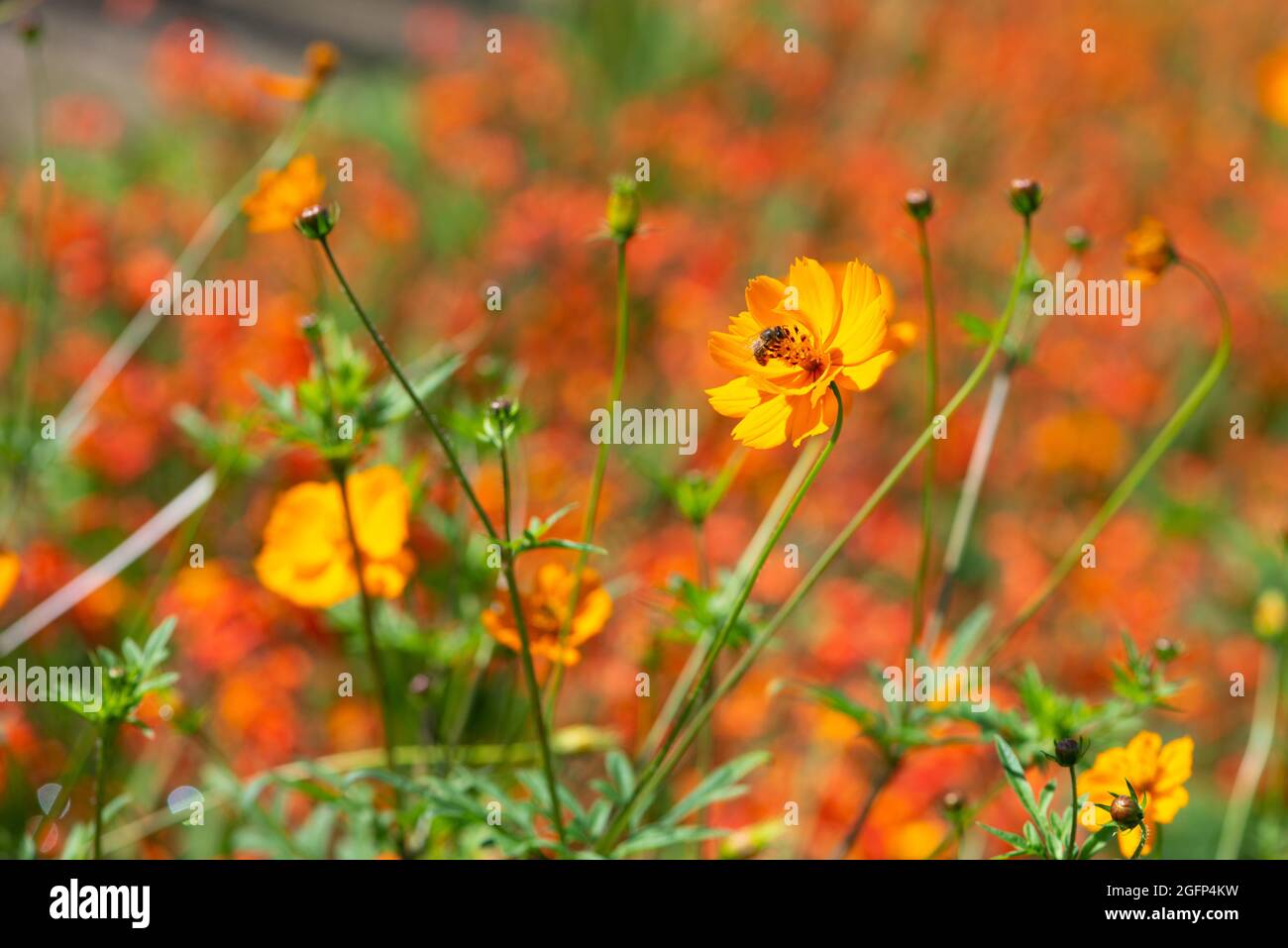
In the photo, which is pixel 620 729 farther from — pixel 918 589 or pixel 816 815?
pixel 918 589

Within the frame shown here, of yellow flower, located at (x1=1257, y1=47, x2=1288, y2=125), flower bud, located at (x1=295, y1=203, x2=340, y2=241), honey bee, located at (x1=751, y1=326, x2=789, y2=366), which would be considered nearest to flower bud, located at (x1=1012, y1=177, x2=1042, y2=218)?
honey bee, located at (x1=751, y1=326, x2=789, y2=366)

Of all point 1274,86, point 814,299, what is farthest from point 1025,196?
point 1274,86

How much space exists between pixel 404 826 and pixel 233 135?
89.9 inches

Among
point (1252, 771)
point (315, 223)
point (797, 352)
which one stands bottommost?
point (1252, 771)

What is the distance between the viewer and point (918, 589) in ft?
3.09

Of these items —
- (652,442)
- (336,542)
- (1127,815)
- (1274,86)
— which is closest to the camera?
(1127,815)

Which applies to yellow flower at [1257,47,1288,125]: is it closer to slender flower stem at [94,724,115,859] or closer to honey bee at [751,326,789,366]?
honey bee at [751,326,789,366]

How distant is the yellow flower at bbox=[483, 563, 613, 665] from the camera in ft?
2.91

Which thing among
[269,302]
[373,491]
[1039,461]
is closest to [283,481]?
[269,302]

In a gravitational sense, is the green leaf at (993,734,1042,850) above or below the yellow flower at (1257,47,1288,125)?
below

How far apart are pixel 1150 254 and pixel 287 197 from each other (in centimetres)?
74

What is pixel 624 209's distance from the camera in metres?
0.84

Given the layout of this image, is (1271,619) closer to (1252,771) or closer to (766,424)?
Result: (1252,771)

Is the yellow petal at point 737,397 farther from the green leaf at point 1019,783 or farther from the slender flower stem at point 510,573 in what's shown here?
the green leaf at point 1019,783
